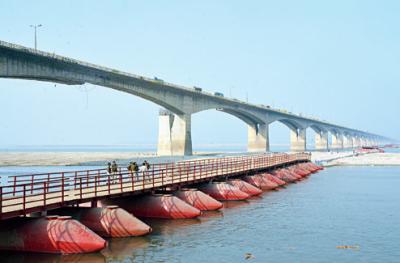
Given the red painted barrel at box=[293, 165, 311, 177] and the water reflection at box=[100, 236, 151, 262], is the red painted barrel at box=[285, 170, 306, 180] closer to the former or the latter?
the red painted barrel at box=[293, 165, 311, 177]

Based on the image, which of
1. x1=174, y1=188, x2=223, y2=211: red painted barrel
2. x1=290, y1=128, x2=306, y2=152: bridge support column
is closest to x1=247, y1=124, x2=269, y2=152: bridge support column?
x1=290, y1=128, x2=306, y2=152: bridge support column


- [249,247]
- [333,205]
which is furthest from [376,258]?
[333,205]

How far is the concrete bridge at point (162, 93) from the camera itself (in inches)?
2095

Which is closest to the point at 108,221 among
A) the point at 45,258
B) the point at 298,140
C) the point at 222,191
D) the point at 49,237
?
the point at 49,237

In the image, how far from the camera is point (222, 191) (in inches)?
1481

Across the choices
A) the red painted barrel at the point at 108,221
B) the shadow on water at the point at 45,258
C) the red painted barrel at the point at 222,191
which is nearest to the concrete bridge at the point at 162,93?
the red painted barrel at the point at 222,191

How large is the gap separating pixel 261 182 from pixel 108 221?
83.2 feet

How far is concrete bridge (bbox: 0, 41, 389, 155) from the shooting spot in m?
53.2

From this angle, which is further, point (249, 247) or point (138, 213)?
point (138, 213)

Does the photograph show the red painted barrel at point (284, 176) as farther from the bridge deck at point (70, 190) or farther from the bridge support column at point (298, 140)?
the bridge support column at point (298, 140)

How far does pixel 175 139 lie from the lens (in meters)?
93.2

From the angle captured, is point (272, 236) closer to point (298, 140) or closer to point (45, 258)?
point (45, 258)

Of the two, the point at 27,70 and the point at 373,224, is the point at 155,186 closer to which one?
the point at 373,224

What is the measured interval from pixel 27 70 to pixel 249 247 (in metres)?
38.7
